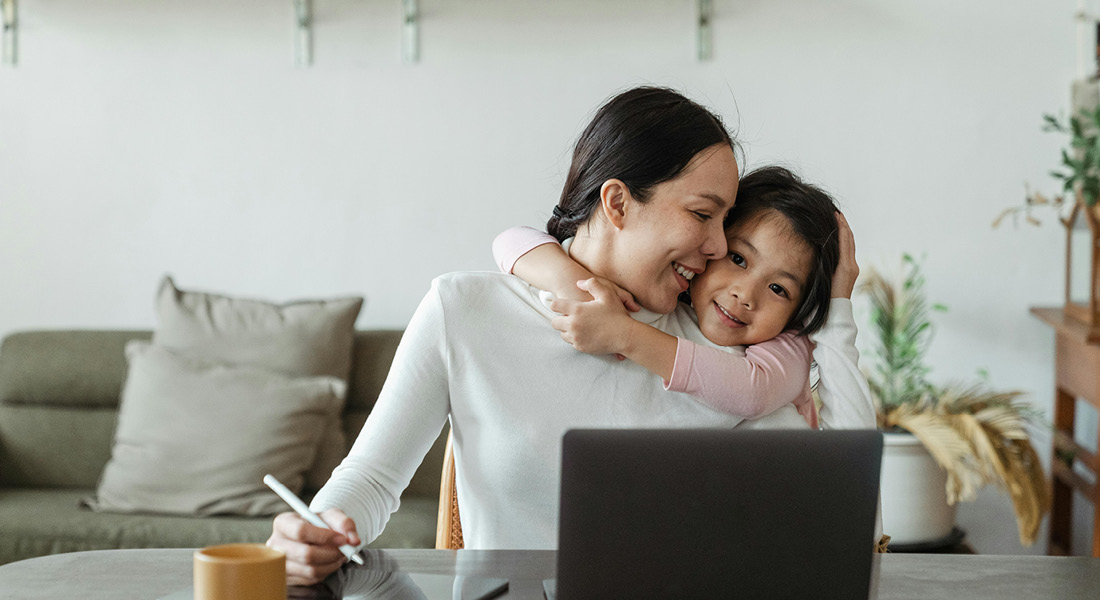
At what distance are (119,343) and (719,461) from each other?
236 centimetres

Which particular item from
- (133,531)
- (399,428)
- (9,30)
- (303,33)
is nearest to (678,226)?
(399,428)

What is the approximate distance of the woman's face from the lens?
123 cm

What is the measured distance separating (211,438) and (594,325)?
5.07 feet

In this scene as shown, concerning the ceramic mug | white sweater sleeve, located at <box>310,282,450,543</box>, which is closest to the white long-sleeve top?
white sweater sleeve, located at <box>310,282,450,543</box>

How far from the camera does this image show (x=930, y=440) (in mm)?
2445

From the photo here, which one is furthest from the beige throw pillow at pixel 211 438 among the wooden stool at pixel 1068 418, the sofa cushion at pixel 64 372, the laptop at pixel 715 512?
the wooden stool at pixel 1068 418

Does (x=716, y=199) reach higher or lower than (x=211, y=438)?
higher

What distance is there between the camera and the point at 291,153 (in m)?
2.92

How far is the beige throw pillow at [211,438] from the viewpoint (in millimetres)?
2381

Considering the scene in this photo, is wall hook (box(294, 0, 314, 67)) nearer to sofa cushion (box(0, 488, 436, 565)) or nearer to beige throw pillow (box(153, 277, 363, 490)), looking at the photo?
beige throw pillow (box(153, 277, 363, 490))

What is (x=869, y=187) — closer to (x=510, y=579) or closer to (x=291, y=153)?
(x=291, y=153)

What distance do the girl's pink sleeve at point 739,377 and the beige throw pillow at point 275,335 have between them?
5.00ft

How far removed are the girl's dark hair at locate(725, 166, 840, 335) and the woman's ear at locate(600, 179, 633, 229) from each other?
0.51 ft

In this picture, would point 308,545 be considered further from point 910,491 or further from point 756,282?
point 910,491
